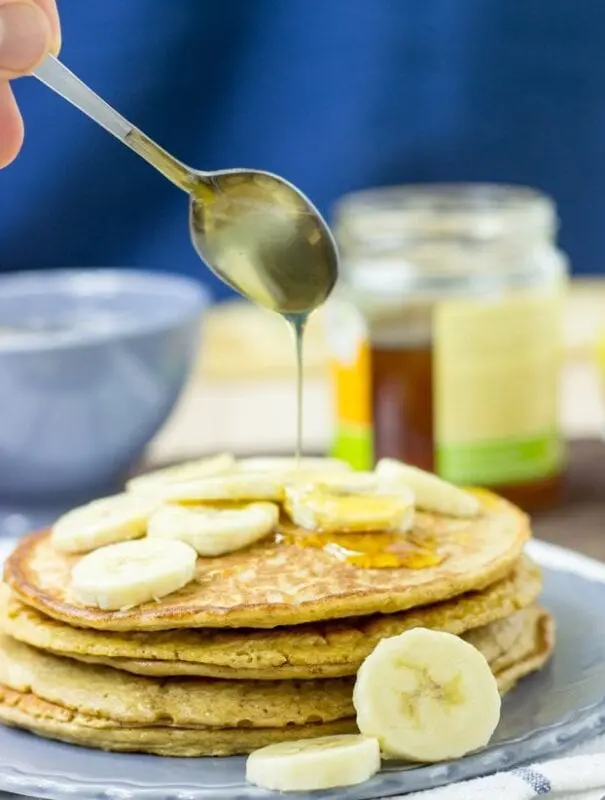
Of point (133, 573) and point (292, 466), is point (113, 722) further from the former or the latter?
point (292, 466)

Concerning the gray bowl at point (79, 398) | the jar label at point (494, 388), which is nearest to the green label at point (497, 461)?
the jar label at point (494, 388)

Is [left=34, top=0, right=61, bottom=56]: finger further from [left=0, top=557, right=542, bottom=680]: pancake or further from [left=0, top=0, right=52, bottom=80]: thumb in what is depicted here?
[left=0, top=557, right=542, bottom=680]: pancake

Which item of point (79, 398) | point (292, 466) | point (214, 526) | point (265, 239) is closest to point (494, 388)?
point (79, 398)

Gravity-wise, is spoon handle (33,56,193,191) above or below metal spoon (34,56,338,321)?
above

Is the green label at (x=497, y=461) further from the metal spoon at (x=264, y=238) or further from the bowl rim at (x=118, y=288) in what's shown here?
the metal spoon at (x=264, y=238)

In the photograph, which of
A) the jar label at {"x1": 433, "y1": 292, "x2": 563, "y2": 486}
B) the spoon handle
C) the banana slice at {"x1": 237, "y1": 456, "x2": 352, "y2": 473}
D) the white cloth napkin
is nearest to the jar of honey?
the jar label at {"x1": 433, "y1": 292, "x2": 563, "y2": 486}
